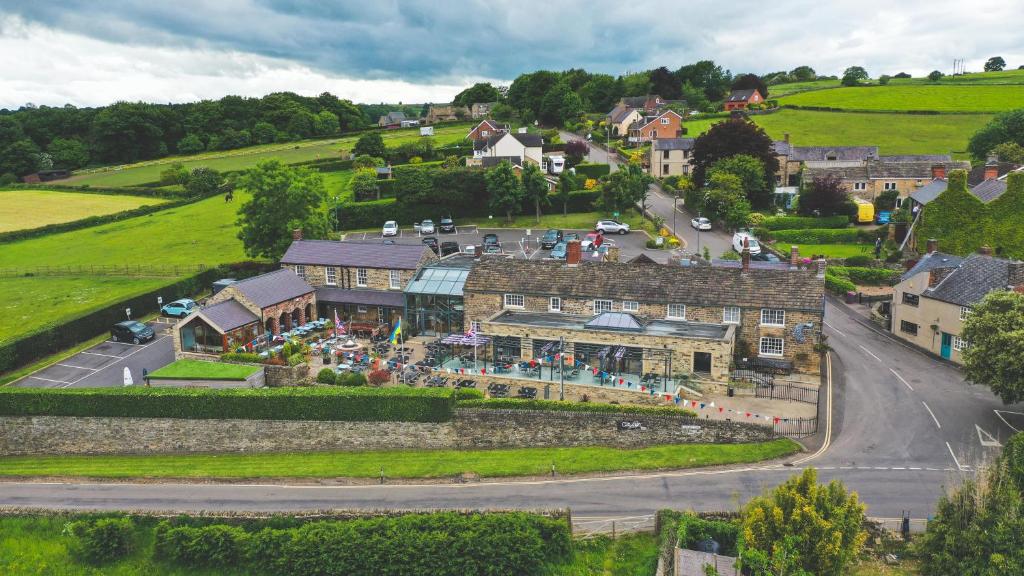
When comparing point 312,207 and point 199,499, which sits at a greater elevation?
point 312,207

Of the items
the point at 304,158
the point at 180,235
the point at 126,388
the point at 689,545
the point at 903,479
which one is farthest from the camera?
the point at 304,158

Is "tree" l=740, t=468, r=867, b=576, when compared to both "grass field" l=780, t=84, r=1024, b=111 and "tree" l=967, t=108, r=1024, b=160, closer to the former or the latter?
"tree" l=967, t=108, r=1024, b=160

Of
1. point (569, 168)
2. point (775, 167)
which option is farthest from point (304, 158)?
point (775, 167)

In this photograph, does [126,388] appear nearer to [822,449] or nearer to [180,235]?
[822,449]

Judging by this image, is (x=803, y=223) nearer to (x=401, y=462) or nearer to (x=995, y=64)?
(x=401, y=462)

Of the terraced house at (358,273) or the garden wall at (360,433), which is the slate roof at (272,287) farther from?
the garden wall at (360,433)

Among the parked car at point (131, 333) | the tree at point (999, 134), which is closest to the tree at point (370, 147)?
the parked car at point (131, 333)

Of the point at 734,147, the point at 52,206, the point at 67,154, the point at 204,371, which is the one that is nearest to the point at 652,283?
the point at 204,371

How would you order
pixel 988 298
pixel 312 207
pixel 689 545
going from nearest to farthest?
pixel 689 545 → pixel 988 298 → pixel 312 207
